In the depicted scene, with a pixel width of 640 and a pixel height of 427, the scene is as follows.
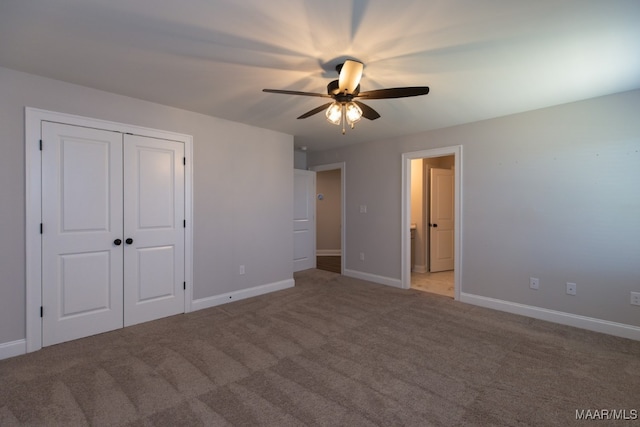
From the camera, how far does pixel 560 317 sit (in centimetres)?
329

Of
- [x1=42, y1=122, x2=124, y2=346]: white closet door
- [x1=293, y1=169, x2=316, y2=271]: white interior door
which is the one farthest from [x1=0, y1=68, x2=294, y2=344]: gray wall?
[x1=293, y1=169, x2=316, y2=271]: white interior door

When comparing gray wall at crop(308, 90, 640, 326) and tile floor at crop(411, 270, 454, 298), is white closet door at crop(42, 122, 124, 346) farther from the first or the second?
tile floor at crop(411, 270, 454, 298)

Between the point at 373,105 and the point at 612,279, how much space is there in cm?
304

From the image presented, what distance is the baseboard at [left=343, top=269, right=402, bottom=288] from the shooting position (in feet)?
15.6

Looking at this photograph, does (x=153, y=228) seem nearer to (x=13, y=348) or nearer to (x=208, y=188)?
(x=208, y=188)

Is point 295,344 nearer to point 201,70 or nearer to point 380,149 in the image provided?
point 201,70

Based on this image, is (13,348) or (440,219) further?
(440,219)

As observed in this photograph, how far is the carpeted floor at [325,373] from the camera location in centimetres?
185

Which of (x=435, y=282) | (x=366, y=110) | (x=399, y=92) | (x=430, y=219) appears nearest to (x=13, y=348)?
(x=366, y=110)

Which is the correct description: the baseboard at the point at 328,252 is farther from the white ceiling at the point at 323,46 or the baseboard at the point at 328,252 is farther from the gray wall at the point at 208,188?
the white ceiling at the point at 323,46

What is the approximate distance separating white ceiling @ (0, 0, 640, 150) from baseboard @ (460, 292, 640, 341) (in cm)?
233

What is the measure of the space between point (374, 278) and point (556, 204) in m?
2.73

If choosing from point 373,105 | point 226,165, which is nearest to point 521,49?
point 373,105

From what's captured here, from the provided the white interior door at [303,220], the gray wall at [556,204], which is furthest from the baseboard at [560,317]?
the white interior door at [303,220]
